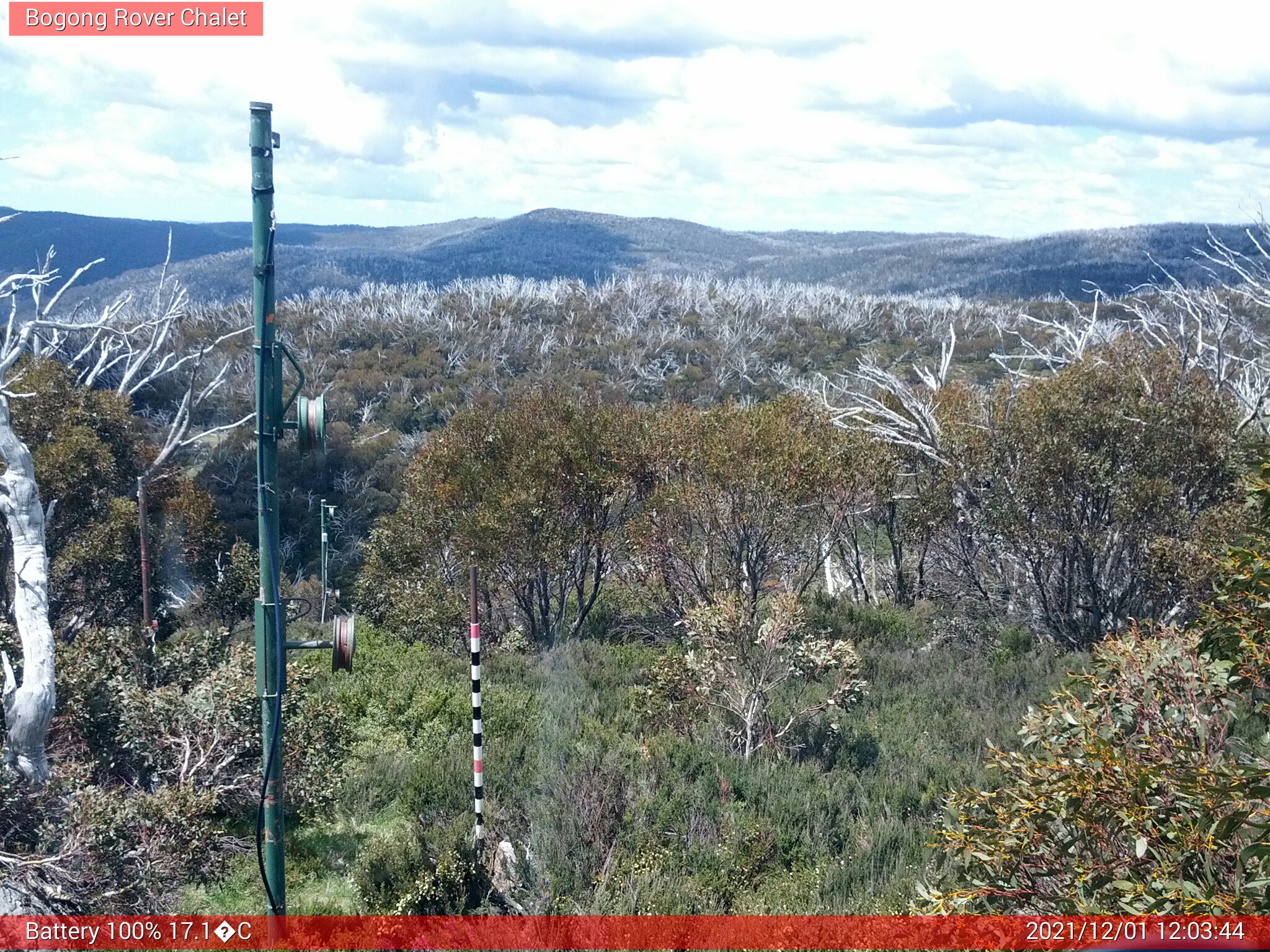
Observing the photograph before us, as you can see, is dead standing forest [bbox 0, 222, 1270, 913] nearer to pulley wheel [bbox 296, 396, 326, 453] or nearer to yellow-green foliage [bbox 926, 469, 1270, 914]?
yellow-green foliage [bbox 926, 469, 1270, 914]

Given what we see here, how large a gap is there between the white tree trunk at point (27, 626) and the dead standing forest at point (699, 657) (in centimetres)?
3

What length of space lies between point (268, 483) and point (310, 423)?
1.17 ft

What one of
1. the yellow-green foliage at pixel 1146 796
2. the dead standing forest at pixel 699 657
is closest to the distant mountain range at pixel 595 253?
the dead standing forest at pixel 699 657

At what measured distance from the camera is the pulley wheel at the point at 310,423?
202 inches

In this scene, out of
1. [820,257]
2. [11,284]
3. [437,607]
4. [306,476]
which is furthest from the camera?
[820,257]

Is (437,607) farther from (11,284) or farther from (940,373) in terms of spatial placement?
(940,373)

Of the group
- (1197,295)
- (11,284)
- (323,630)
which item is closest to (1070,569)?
(1197,295)

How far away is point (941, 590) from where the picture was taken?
17125 mm

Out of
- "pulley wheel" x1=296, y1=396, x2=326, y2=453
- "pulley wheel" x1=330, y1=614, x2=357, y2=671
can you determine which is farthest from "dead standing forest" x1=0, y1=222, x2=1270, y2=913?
"pulley wheel" x1=296, y1=396, x2=326, y2=453

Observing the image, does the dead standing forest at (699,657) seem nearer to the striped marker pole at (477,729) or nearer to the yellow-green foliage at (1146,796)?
the yellow-green foliage at (1146,796)

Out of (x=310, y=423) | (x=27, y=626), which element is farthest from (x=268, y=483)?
(x=27, y=626)

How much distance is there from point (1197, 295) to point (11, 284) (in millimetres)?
17883

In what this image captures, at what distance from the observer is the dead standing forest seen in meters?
5.09

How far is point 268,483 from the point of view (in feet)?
16.9
